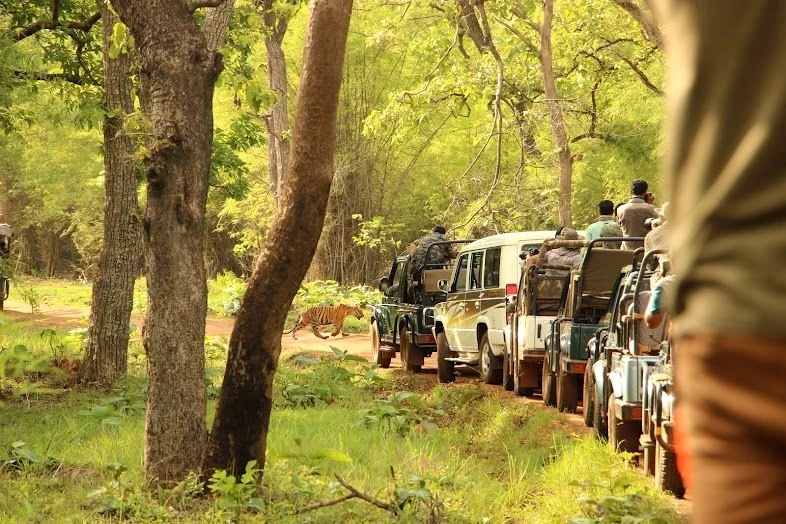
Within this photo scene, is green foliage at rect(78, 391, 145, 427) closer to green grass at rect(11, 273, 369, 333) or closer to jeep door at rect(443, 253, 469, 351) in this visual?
jeep door at rect(443, 253, 469, 351)

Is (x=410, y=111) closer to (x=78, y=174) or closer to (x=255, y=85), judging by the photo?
(x=255, y=85)

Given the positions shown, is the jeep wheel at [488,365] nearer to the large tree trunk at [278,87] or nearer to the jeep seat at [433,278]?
the jeep seat at [433,278]

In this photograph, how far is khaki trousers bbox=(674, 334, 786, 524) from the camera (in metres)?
1.48

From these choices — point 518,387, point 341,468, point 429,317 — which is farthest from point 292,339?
point 341,468

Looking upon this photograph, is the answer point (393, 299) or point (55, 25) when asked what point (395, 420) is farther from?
point (393, 299)

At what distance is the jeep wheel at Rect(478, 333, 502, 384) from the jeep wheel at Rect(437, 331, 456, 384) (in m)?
0.95

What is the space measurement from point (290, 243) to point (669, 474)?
9.71 feet

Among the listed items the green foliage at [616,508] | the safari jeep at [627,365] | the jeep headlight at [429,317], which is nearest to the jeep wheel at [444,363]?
the jeep headlight at [429,317]

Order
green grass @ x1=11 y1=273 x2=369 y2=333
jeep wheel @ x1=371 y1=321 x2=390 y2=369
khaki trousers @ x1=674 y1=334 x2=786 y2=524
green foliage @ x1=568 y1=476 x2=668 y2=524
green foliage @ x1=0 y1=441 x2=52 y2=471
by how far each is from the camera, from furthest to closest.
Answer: green grass @ x1=11 y1=273 x2=369 y2=333, jeep wheel @ x1=371 y1=321 x2=390 y2=369, green foliage @ x1=0 y1=441 x2=52 y2=471, green foliage @ x1=568 y1=476 x2=668 y2=524, khaki trousers @ x1=674 y1=334 x2=786 y2=524

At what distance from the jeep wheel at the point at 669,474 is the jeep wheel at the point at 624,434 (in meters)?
1.39

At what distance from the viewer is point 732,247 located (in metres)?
1.56

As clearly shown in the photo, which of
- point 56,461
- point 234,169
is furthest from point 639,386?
point 234,169

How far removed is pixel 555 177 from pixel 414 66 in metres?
10.0

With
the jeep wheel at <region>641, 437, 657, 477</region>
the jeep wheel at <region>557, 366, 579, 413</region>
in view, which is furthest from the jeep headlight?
the jeep wheel at <region>641, 437, 657, 477</region>
